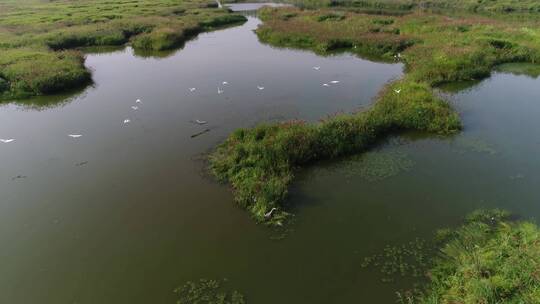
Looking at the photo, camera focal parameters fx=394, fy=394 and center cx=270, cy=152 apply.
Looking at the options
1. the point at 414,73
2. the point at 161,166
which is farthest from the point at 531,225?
the point at 414,73

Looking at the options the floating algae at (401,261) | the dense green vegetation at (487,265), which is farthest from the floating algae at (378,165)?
the floating algae at (401,261)

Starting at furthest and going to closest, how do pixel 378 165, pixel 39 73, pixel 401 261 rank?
pixel 39 73
pixel 378 165
pixel 401 261

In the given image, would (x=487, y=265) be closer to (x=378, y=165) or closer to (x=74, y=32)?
(x=378, y=165)

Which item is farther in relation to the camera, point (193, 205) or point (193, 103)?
point (193, 103)

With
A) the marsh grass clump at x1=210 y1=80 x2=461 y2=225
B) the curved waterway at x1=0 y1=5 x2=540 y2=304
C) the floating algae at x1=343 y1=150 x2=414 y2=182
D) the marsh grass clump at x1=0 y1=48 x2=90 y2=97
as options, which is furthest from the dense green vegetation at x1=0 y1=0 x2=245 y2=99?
the floating algae at x1=343 y1=150 x2=414 y2=182

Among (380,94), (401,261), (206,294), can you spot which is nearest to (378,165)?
(401,261)

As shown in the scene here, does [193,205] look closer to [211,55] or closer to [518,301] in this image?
[518,301]

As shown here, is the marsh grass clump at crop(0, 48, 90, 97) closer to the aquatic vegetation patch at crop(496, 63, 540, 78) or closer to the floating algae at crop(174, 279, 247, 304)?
the floating algae at crop(174, 279, 247, 304)
